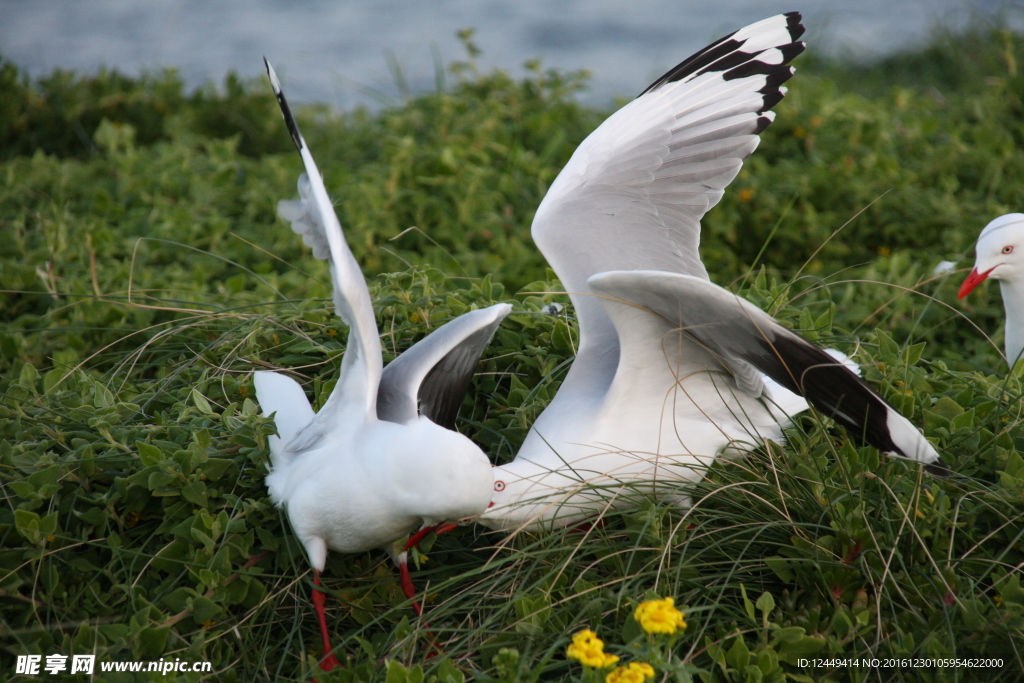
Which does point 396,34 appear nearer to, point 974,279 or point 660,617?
point 974,279

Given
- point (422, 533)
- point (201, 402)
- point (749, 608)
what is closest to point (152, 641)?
point (422, 533)

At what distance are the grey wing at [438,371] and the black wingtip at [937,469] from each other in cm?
117

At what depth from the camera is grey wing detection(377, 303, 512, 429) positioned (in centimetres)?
232

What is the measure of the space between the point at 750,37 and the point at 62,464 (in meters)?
2.34

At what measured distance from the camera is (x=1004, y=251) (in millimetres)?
3029

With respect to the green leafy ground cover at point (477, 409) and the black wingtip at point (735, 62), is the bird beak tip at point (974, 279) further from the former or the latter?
the black wingtip at point (735, 62)

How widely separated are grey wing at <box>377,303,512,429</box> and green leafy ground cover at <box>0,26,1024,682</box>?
0.14 metres

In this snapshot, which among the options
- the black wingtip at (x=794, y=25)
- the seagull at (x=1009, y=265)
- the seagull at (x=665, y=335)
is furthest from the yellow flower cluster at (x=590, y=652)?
the black wingtip at (x=794, y=25)

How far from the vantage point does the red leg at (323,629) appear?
2066 millimetres

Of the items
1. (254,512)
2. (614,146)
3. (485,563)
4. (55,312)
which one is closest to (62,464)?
(254,512)

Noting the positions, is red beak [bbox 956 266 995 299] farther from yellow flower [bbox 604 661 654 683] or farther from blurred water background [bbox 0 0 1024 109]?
blurred water background [bbox 0 0 1024 109]

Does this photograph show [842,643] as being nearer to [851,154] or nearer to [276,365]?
[276,365]

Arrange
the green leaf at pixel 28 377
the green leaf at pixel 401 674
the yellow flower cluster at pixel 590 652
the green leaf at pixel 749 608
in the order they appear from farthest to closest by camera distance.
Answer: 1. the green leaf at pixel 28 377
2. the green leaf at pixel 749 608
3. the green leaf at pixel 401 674
4. the yellow flower cluster at pixel 590 652

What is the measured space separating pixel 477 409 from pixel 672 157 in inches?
38.2
